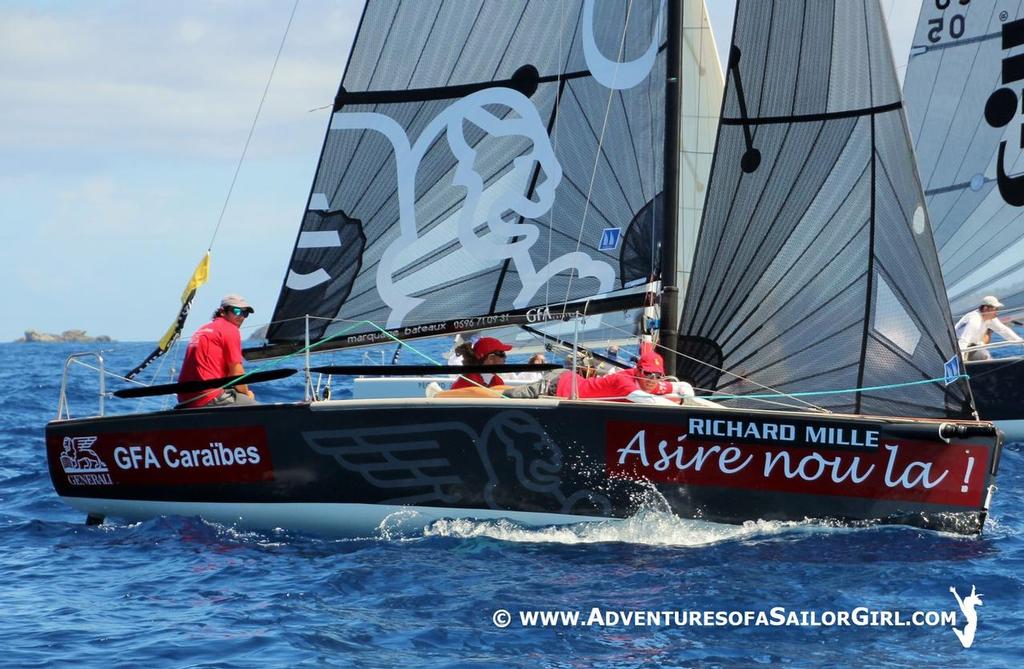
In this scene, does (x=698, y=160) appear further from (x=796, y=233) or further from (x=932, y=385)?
(x=932, y=385)

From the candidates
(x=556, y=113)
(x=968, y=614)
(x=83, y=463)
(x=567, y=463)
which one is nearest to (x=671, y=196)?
(x=556, y=113)

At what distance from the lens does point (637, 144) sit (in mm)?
9922

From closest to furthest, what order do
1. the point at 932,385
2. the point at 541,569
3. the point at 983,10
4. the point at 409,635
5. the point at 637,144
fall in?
1. the point at 409,635
2. the point at 541,569
3. the point at 932,385
4. the point at 637,144
5. the point at 983,10

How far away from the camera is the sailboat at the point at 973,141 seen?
51.9 ft

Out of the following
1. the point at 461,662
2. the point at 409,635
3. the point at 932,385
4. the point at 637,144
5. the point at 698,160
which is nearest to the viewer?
the point at 461,662

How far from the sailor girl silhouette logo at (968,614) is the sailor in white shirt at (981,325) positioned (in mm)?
7813

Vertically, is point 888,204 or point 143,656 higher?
point 888,204

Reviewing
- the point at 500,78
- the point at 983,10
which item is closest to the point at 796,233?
the point at 500,78

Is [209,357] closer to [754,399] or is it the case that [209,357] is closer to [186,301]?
[186,301]

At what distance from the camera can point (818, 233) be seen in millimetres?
9227

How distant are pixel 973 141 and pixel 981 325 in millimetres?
2715

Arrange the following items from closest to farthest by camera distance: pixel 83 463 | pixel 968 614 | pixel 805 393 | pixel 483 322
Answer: pixel 968 614 → pixel 805 393 → pixel 83 463 → pixel 483 322

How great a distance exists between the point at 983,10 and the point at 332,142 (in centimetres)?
946

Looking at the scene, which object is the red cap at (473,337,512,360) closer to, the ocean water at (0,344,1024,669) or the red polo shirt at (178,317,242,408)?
the ocean water at (0,344,1024,669)
